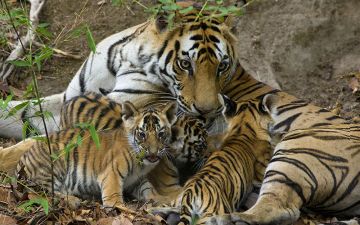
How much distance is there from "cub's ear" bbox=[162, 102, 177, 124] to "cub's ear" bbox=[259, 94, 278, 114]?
2.25 feet

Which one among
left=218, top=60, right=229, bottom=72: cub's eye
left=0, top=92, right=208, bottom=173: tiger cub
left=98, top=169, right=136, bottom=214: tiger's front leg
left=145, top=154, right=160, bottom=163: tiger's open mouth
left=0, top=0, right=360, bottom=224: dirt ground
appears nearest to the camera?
left=98, top=169, right=136, bottom=214: tiger's front leg

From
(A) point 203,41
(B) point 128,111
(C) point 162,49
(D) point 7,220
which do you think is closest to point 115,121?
(B) point 128,111

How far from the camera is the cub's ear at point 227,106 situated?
6094 millimetres

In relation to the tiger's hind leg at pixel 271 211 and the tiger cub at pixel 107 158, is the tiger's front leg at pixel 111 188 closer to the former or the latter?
the tiger cub at pixel 107 158

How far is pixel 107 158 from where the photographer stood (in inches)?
220

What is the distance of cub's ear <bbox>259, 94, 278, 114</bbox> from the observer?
6.14 metres

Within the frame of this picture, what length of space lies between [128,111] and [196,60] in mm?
679

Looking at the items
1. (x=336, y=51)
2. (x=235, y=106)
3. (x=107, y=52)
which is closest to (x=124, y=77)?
(x=107, y=52)

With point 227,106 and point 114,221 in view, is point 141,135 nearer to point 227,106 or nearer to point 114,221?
point 227,106

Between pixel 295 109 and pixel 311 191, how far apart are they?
106 cm

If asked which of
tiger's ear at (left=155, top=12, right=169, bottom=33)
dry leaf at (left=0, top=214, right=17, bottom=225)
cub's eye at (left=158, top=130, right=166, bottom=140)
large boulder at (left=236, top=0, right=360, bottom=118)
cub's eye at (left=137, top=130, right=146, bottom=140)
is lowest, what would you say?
large boulder at (left=236, top=0, right=360, bottom=118)

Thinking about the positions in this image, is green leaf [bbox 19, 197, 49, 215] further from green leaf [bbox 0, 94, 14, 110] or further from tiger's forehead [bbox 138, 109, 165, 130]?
tiger's forehead [bbox 138, 109, 165, 130]

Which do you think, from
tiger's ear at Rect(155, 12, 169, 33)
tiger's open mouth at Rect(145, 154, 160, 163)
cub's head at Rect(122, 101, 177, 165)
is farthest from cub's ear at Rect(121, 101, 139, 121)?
tiger's ear at Rect(155, 12, 169, 33)

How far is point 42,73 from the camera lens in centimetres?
859
